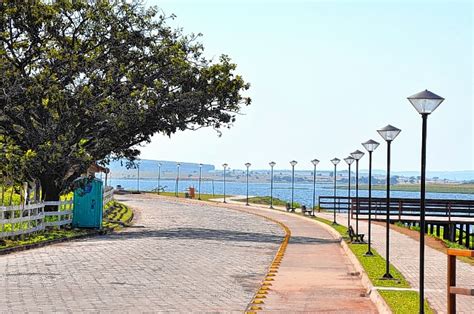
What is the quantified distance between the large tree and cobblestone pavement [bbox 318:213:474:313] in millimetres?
9262

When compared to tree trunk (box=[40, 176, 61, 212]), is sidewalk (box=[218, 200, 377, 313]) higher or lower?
lower

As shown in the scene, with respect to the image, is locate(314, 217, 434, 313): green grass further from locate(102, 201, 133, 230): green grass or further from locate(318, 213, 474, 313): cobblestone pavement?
locate(102, 201, 133, 230): green grass

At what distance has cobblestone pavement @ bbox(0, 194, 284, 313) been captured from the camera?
42.7 feet

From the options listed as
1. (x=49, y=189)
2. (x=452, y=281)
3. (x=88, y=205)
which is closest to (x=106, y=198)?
(x=49, y=189)

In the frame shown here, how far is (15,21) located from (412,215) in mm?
27221

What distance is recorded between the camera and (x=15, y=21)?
28.8 m

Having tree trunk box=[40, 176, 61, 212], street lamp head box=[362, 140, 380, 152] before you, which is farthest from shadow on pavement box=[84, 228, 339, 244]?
street lamp head box=[362, 140, 380, 152]

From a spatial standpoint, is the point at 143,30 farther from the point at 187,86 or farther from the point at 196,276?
the point at 196,276

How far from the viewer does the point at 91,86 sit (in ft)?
102

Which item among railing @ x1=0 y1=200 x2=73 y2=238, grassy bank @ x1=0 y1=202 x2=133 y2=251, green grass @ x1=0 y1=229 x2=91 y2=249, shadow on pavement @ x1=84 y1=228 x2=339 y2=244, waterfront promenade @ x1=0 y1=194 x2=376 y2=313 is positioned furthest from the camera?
shadow on pavement @ x1=84 y1=228 x2=339 y2=244

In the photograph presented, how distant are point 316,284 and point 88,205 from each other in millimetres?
15613

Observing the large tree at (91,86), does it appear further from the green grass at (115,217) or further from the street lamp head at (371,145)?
the street lamp head at (371,145)

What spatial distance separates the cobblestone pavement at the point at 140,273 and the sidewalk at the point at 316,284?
559 mm

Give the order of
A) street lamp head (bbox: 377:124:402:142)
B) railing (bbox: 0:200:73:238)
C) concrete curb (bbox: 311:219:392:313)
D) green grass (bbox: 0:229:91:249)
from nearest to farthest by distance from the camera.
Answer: concrete curb (bbox: 311:219:392:313)
street lamp head (bbox: 377:124:402:142)
green grass (bbox: 0:229:91:249)
railing (bbox: 0:200:73:238)
